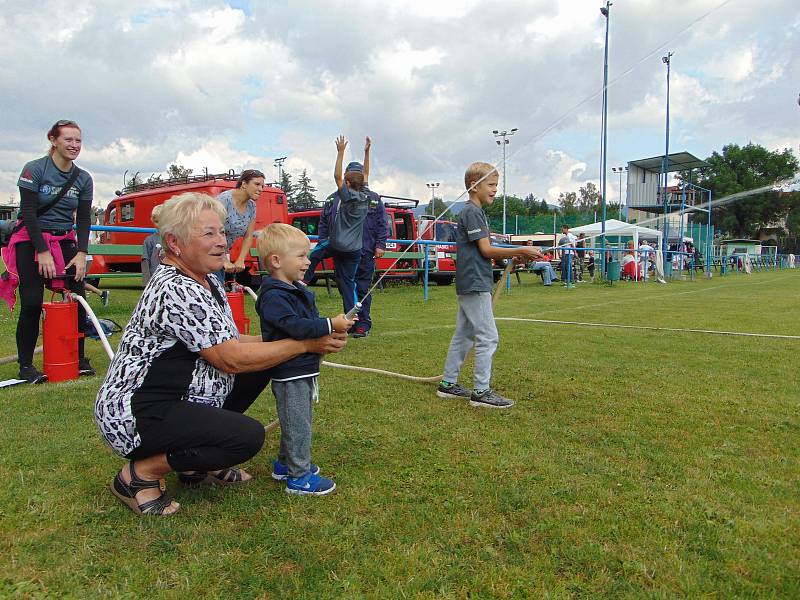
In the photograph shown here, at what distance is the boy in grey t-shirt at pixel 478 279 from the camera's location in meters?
4.12

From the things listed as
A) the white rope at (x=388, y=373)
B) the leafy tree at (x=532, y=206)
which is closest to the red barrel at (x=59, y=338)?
the white rope at (x=388, y=373)

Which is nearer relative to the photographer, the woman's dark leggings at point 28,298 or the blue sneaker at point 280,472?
the blue sneaker at point 280,472

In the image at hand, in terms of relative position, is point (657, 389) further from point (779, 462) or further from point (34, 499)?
point (34, 499)

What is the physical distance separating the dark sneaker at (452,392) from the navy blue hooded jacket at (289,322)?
71.3 inches

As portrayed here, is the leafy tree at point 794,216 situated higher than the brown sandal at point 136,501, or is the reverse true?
the leafy tree at point 794,216

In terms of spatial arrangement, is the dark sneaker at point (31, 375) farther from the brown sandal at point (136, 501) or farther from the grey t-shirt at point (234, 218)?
the brown sandal at point (136, 501)

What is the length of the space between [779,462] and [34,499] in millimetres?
3436

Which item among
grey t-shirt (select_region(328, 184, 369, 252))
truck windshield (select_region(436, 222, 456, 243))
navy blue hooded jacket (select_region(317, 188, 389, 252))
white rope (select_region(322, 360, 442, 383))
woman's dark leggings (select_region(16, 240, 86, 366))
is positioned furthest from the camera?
truck windshield (select_region(436, 222, 456, 243))

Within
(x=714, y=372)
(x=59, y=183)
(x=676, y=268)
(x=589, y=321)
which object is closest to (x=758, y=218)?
(x=676, y=268)

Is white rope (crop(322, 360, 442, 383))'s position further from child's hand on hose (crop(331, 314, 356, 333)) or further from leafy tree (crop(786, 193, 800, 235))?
leafy tree (crop(786, 193, 800, 235))

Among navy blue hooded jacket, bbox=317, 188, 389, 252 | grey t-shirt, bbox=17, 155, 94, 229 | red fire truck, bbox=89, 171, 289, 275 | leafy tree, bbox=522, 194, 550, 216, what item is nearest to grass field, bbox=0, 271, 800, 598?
grey t-shirt, bbox=17, 155, 94, 229

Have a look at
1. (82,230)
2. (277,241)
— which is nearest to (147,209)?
(82,230)

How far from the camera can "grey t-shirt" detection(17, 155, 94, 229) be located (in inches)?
172

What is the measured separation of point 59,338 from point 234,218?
1.75 m
